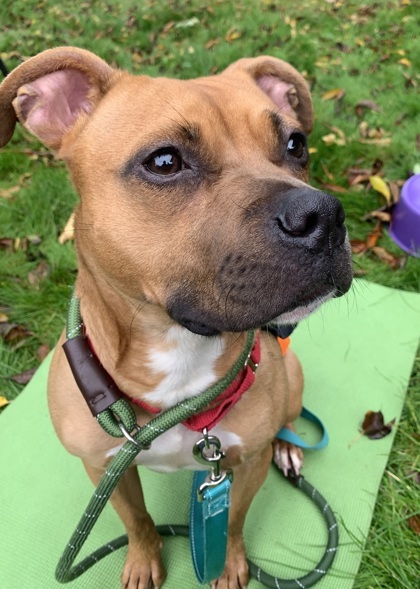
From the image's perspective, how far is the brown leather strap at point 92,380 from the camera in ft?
6.28

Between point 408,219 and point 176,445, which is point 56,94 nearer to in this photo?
point 176,445

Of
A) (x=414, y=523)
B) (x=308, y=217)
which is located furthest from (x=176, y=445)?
(x=414, y=523)

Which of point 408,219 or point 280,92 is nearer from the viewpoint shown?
point 280,92

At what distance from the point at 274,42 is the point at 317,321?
198 inches

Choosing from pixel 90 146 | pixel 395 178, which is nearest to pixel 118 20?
pixel 395 178

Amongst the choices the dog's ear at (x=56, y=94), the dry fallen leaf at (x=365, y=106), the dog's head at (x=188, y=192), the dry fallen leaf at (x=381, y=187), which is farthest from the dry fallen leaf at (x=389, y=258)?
the dog's ear at (x=56, y=94)

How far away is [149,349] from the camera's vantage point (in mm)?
1977

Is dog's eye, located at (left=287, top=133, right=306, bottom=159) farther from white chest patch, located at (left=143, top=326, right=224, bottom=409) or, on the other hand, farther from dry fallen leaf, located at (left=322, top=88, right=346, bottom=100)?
dry fallen leaf, located at (left=322, top=88, right=346, bottom=100)

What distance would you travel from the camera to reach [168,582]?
8.55 feet

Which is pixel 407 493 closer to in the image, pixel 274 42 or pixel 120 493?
pixel 120 493

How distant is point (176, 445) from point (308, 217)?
1134 mm

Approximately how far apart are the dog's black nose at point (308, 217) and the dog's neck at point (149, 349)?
1.98 ft

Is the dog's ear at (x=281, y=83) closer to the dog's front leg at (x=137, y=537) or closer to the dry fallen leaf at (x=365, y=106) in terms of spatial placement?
the dog's front leg at (x=137, y=537)

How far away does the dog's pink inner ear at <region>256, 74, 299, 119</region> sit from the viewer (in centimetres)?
248
